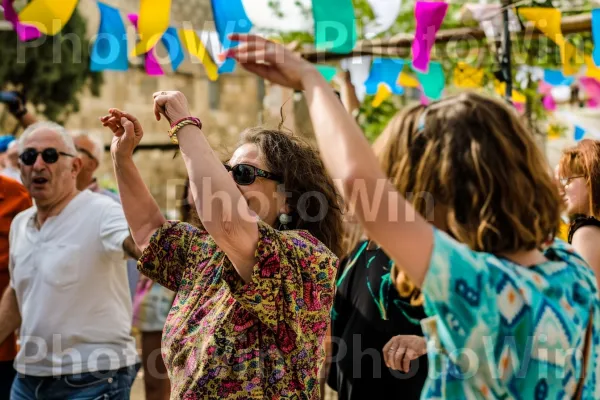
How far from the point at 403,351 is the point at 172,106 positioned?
0.89 metres

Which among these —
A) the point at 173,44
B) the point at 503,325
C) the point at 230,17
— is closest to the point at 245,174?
the point at 503,325

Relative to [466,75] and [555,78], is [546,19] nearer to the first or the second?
[466,75]

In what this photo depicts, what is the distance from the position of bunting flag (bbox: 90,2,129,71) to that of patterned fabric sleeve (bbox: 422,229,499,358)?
384 centimetres

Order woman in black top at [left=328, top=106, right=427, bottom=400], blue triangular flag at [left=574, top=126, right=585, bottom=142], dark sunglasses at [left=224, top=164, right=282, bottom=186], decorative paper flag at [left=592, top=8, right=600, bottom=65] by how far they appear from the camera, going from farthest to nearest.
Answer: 1. blue triangular flag at [left=574, top=126, right=585, bottom=142]
2. decorative paper flag at [left=592, top=8, right=600, bottom=65]
3. woman in black top at [left=328, top=106, right=427, bottom=400]
4. dark sunglasses at [left=224, top=164, right=282, bottom=186]

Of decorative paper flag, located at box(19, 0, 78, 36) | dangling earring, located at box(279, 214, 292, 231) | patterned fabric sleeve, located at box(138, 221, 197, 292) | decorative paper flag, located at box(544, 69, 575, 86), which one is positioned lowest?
patterned fabric sleeve, located at box(138, 221, 197, 292)

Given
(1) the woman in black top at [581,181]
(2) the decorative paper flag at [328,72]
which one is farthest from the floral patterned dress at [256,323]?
(2) the decorative paper flag at [328,72]

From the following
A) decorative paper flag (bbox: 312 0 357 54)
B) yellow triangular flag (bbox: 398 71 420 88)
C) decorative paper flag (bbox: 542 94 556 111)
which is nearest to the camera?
decorative paper flag (bbox: 312 0 357 54)

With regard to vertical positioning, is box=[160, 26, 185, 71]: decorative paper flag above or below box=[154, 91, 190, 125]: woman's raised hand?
above

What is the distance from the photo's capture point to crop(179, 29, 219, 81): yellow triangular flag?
5234 mm

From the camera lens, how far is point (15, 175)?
5.30 meters

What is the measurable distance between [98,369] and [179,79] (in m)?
23.2

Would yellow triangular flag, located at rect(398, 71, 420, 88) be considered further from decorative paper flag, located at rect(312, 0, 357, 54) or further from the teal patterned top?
the teal patterned top

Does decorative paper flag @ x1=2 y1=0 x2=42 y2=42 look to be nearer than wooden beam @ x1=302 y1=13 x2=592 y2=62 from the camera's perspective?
Yes

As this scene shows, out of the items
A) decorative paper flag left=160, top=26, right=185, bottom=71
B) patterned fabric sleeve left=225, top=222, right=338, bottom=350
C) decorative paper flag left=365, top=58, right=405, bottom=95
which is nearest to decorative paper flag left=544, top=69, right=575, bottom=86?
decorative paper flag left=365, top=58, right=405, bottom=95
